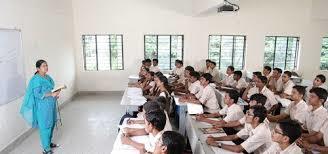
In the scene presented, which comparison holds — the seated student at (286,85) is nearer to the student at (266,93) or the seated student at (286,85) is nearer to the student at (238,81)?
the student at (266,93)

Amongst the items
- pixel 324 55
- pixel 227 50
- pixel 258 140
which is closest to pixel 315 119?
pixel 258 140

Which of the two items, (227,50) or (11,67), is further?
(227,50)

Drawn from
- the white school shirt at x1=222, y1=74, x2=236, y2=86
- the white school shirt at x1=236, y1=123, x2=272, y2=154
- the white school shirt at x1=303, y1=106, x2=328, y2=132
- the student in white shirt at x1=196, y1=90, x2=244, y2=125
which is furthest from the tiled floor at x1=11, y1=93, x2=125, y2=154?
the white school shirt at x1=303, y1=106, x2=328, y2=132

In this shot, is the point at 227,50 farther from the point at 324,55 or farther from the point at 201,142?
the point at 201,142

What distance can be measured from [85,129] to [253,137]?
3.49m

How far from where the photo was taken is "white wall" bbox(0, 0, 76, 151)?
4111mm

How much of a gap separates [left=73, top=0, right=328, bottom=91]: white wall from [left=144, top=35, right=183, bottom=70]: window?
186mm

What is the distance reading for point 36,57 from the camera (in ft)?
17.0

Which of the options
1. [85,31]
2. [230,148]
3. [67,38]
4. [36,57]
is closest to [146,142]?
[230,148]

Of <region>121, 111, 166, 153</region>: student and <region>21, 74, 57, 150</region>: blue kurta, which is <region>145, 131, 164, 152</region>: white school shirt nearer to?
<region>121, 111, 166, 153</region>: student

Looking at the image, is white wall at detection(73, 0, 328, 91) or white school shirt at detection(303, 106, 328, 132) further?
white wall at detection(73, 0, 328, 91)

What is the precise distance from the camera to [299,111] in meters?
3.74

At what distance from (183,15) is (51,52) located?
3.97 m

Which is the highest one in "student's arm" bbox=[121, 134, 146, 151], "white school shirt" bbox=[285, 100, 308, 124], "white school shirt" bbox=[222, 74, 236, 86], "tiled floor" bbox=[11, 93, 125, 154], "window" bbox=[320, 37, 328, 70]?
"window" bbox=[320, 37, 328, 70]
